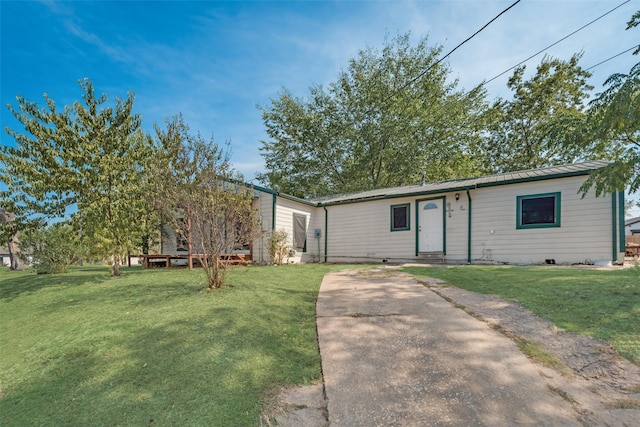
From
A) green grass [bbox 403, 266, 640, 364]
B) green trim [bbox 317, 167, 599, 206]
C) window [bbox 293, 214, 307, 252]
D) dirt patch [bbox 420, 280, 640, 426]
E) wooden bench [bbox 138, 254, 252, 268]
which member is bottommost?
wooden bench [bbox 138, 254, 252, 268]

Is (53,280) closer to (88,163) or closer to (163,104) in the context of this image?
(88,163)

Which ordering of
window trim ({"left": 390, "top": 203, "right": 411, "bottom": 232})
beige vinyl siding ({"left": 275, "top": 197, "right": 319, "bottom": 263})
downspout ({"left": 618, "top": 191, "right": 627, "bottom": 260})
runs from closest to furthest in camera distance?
downspout ({"left": 618, "top": 191, "right": 627, "bottom": 260}) < window trim ({"left": 390, "top": 203, "right": 411, "bottom": 232}) < beige vinyl siding ({"left": 275, "top": 197, "right": 319, "bottom": 263})

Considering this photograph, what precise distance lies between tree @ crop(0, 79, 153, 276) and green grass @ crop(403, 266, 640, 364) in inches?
297

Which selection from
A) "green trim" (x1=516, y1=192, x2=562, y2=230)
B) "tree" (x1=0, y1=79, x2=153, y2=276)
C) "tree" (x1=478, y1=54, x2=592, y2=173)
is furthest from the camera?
"tree" (x1=478, y1=54, x2=592, y2=173)

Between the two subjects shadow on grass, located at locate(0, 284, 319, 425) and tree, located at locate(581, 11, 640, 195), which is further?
tree, located at locate(581, 11, 640, 195)

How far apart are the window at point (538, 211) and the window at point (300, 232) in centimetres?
749

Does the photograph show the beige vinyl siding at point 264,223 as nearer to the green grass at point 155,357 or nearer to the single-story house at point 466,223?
the single-story house at point 466,223

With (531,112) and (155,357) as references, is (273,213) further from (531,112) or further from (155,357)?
(531,112)

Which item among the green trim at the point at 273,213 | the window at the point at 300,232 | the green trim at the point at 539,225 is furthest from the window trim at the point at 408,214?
the green trim at the point at 273,213

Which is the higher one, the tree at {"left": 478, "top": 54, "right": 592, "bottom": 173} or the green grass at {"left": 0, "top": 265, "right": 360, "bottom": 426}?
the tree at {"left": 478, "top": 54, "right": 592, "bottom": 173}

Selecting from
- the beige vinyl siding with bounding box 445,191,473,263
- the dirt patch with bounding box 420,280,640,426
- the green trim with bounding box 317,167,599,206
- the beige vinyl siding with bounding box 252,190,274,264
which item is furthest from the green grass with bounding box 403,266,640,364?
the beige vinyl siding with bounding box 252,190,274,264

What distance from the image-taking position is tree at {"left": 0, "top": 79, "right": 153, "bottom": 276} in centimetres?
644

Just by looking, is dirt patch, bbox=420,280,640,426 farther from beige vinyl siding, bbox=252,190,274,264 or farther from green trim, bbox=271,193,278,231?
beige vinyl siding, bbox=252,190,274,264

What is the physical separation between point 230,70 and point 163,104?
2566mm
